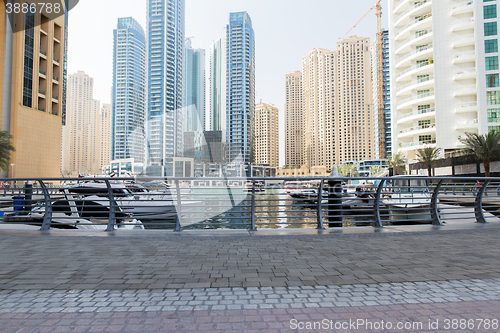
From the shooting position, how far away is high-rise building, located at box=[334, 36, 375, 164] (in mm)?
145125

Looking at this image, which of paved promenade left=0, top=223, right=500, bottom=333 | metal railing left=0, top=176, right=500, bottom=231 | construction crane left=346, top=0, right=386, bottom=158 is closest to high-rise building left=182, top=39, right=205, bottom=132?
metal railing left=0, top=176, right=500, bottom=231

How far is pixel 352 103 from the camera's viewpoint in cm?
14500

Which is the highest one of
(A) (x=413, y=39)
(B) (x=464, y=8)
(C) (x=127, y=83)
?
(B) (x=464, y=8)

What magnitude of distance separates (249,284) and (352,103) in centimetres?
15268

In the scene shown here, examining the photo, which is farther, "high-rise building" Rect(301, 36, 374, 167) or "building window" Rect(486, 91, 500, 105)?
"high-rise building" Rect(301, 36, 374, 167)

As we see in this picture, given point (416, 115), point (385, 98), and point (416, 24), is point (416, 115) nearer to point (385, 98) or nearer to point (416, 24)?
point (416, 24)

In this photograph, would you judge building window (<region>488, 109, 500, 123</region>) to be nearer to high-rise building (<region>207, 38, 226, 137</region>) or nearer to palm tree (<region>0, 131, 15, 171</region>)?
high-rise building (<region>207, 38, 226, 137</region>)

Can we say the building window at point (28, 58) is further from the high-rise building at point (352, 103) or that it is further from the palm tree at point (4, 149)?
the high-rise building at point (352, 103)

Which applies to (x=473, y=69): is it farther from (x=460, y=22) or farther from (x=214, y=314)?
(x=214, y=314)

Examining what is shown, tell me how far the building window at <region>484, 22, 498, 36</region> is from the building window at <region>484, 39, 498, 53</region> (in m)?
0.91

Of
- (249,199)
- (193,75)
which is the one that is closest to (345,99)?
(193,75)

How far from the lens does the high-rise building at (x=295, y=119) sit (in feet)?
572

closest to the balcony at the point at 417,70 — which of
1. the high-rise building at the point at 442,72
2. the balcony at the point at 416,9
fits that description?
the high-rise building at the point at 442,72

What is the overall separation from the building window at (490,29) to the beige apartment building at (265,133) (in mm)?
113579
